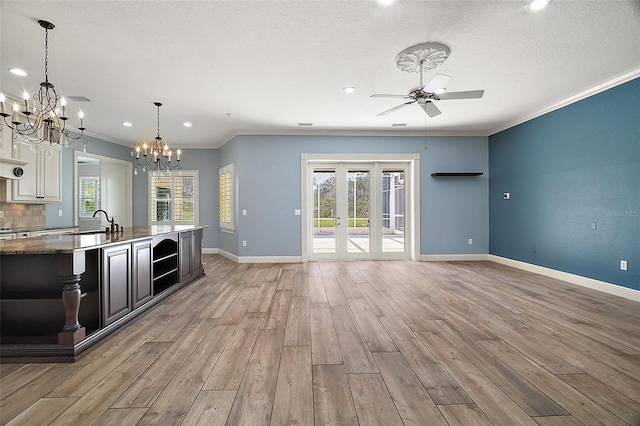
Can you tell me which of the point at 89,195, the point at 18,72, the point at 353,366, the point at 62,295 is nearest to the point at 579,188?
the point at 353,366

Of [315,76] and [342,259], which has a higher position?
[315,76]

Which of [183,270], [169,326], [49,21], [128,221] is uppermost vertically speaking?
[49,21]

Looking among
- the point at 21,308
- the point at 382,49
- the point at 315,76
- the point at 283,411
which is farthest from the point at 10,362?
the point at 382,49

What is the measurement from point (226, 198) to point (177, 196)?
174cm

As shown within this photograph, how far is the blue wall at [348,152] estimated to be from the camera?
6.57 m

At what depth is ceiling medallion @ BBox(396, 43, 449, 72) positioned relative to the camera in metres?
3.16

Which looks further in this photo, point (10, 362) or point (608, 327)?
point (608, 327)

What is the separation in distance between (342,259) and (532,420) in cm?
523

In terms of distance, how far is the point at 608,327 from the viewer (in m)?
2.94

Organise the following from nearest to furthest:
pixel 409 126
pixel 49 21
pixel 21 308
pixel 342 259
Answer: pixel 21 308 → pixel 49 21 → pixel 409 126 → pixel 342 259

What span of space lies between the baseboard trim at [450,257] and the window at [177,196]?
19.6 ft

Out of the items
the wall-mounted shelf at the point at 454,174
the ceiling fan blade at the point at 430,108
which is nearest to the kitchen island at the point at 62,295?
the ceiling fan blade at the point at 430,108

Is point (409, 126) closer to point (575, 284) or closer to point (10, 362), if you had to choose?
point (575, 284)

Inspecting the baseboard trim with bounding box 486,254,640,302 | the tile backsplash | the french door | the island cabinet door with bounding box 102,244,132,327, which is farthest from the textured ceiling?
the baseboard trim with bounding box 486,254,640,302
